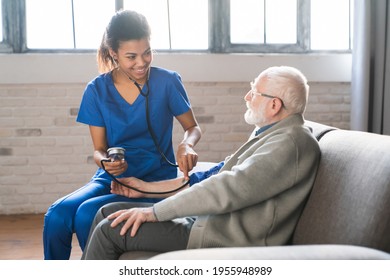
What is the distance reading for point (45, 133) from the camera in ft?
13.4

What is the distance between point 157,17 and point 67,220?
97.0 inches

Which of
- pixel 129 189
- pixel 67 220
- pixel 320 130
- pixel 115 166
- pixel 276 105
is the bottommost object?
pixel 67 220

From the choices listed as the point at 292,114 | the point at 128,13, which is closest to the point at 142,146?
the point at 128,13

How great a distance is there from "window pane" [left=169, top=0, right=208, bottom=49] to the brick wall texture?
367mm

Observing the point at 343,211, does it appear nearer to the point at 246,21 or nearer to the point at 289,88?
the point at 289,88

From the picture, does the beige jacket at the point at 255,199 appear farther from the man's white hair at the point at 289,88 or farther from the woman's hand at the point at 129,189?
the woman's hand at the point at 129,189

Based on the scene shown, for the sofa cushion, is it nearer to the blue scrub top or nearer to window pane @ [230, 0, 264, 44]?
the blue scrub top

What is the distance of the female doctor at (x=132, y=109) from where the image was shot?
7.66 feet

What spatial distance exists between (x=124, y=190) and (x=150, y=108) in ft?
1.35

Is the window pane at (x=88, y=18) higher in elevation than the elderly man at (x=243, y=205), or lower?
higher

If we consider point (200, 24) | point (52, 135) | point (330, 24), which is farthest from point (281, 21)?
point (52, 135)

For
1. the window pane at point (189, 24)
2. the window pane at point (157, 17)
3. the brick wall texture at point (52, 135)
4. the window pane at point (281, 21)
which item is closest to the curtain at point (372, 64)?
the window pane at point (281, 21)

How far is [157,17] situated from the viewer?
4.27 metres
